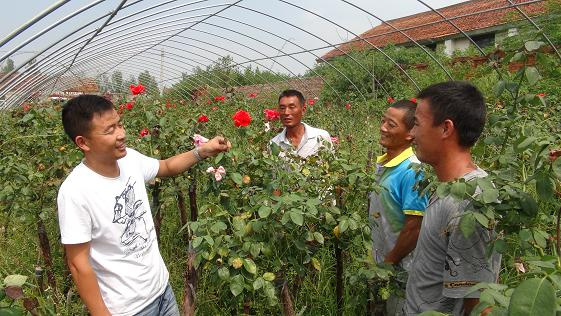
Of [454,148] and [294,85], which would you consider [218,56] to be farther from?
[454,148]

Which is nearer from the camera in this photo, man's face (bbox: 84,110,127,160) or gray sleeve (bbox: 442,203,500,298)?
gray sleeve (bbox: 442,203,500,298)

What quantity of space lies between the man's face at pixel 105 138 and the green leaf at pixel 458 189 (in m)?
1.23

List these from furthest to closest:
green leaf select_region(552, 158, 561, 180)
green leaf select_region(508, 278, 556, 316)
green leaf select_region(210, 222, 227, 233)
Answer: green leaf select_region(210, 222, 227, 233) < green leaf select_region(552, 158, 561, 180) < green leaf select_region(508, 278, 556, 316)

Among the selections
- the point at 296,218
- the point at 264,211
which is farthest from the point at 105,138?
the point at 296,218

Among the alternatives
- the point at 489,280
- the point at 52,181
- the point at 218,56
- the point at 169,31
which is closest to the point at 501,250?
the point at 489,280

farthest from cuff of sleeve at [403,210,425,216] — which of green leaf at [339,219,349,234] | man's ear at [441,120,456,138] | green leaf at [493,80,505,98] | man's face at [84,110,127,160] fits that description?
man's face at [84,110,127,160]

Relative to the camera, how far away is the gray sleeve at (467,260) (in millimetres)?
1267

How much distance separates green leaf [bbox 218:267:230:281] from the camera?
5.03ft

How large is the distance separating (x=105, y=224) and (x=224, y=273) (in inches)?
18.7

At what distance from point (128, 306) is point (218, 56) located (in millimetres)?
8339

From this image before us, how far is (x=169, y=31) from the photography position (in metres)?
8.07

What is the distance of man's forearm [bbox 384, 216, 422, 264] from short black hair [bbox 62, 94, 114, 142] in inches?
52.0

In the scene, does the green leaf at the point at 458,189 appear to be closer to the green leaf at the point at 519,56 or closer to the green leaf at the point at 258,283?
the green leaf at the point at 519,56

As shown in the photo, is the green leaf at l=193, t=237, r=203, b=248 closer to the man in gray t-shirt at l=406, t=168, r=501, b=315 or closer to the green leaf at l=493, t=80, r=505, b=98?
the man in gray t-shirt at l=406, t=168, r=501, b=315
